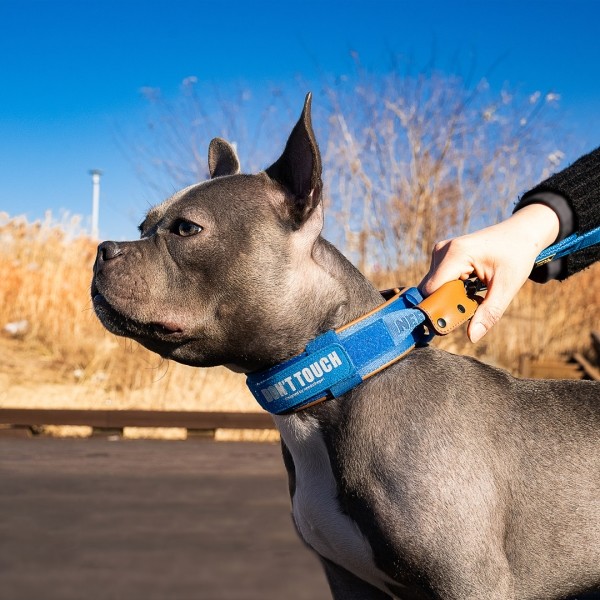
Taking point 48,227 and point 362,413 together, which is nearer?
point 362,413

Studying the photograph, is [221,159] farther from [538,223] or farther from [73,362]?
[73,362]

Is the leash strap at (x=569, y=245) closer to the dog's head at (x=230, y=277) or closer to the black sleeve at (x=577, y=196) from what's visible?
the black sleeve at (x=577, y=196)

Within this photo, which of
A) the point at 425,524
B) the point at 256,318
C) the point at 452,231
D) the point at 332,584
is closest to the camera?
the point at 425,524

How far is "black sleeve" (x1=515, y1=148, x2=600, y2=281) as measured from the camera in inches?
125

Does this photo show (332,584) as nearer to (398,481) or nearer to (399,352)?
(398,481)

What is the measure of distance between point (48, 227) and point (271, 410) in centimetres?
1163

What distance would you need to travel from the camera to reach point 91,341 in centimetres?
1064

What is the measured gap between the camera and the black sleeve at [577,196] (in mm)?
3186

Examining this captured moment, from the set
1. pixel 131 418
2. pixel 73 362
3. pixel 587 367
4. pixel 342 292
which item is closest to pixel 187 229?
pixel 342 292

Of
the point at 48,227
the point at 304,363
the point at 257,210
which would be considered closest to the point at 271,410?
the point at 304,363

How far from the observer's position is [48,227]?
13469 millimetres

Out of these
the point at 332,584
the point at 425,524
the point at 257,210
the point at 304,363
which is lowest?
the point at 332,584

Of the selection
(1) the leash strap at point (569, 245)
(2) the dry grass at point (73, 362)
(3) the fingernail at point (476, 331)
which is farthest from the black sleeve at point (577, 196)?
(2) the dry grass at point (73, 362)

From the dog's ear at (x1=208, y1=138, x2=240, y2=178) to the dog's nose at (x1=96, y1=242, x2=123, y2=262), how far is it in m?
Answer: 0.90
